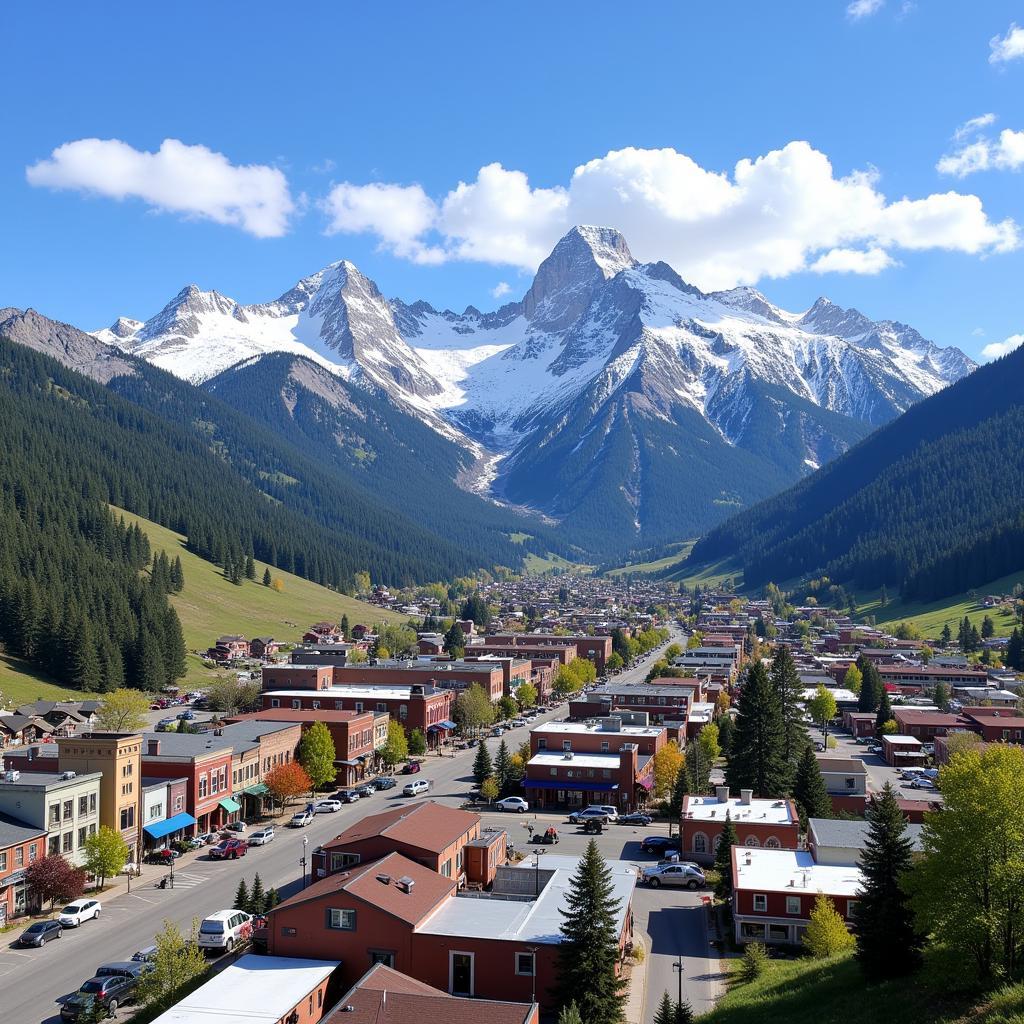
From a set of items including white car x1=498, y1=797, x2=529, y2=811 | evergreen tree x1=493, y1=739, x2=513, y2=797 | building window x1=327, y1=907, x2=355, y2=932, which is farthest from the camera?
evergreen tree x1=493, y1=739, x2=513, y2=797

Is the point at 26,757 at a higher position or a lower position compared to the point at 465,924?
higher

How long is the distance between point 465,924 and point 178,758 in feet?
105

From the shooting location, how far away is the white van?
1748 inches

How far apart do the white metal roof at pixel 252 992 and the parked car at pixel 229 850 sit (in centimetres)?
2194

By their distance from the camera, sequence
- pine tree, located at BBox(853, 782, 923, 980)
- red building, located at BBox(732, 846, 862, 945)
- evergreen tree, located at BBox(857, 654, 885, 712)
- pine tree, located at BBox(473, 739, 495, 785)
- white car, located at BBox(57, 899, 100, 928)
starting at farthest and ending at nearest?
evergreen tree, located at BBox(857, 654, 885, 712) → pine tree, located at BBox(473, 739, 495, 785) → white car, located at BBox(57, 899, 100, 928) → red building, located at BBox(732, 846, 862, 945) → pine tree, located at BBox(853, 782, 923, 980)

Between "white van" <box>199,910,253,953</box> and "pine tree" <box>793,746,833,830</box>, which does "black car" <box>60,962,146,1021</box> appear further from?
"pine tree" <box>793,746,833,830</box>

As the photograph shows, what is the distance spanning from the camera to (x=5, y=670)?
11756 centimetres

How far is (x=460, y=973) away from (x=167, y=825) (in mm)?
29431

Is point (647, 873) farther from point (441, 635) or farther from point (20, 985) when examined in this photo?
point (441, 635)

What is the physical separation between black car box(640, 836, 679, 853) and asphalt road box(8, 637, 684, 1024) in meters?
0.75

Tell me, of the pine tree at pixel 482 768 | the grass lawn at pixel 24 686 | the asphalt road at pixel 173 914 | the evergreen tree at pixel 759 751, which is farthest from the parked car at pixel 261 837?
the grass lawn at pixel 24 686

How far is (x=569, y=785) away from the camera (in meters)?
78.6

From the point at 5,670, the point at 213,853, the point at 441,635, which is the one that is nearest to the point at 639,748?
the point at 213,853

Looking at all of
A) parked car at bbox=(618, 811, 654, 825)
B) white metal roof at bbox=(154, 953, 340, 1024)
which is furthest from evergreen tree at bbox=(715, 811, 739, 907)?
white metal roof at bbox=(154, 953, 340, 1024)
